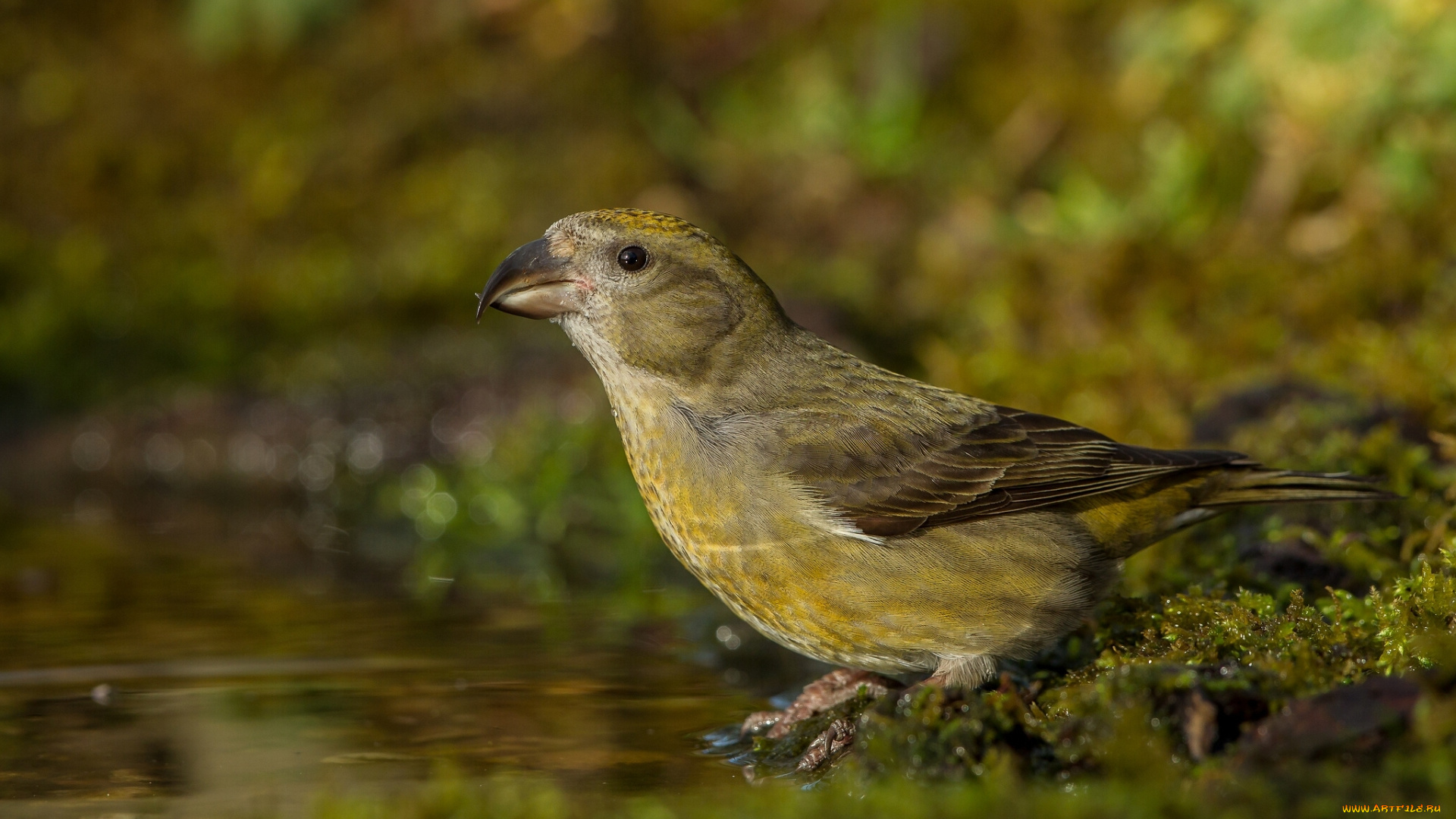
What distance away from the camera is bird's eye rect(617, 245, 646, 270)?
16.9 feet

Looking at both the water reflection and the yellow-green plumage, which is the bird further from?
the water reflection

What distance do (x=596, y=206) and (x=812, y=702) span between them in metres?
6.75

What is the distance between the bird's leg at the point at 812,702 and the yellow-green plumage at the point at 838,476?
183 mm

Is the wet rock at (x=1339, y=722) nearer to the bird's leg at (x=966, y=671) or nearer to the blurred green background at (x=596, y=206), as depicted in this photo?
the bird's leg at (x=966, y=671)

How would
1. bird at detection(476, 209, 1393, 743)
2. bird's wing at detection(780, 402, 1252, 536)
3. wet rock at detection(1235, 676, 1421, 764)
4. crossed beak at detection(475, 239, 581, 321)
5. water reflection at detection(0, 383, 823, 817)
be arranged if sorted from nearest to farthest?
1. wet rock at detection(1235, 676, 1421, 764)
2. water reflection at detection(0, 383, 823, 817)
3. bird at detection(476, 209, 1393, 743)
4. bird's wing at detection(780, 402, 1252, 536)
5. crossed beak at detection(475, 239, 581, 321)

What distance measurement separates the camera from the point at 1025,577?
15.7 ft

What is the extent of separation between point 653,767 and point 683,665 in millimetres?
1374

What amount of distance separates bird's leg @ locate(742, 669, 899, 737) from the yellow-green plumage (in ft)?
0.60

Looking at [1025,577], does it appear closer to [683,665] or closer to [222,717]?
[683,665]

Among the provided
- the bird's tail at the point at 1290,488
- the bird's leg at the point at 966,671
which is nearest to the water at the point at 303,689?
the bird's leg at the point at 966,671

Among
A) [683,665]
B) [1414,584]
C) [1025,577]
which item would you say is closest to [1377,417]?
[1414,584]

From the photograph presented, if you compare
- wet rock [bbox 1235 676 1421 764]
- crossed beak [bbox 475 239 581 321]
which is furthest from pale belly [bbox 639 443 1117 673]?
wet rock [bbox 1235 676 1421 764]

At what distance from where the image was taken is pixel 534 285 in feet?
16.9

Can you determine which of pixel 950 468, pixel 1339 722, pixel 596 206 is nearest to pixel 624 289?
pixel 950 468
